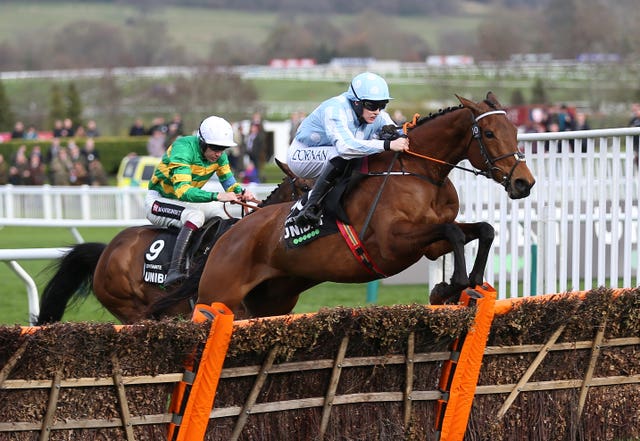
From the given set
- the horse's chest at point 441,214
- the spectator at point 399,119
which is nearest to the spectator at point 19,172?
the spectator at point 399,119

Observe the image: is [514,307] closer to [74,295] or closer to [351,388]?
[351,388]

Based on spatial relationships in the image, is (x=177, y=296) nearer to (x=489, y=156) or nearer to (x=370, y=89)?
(x=370, y=89)

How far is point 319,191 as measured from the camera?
20.7 feet

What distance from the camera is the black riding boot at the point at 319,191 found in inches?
247

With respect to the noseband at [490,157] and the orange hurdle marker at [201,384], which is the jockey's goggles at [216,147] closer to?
the noseband at [490,157]

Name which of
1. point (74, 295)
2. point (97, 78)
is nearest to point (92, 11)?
point (97, 78)

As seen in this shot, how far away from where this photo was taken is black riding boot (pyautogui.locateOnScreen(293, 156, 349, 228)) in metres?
6.27

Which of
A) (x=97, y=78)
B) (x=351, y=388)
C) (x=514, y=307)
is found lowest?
(x=351, y=388)

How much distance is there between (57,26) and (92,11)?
10.5m

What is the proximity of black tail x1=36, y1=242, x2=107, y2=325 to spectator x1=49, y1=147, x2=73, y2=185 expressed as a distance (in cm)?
1630

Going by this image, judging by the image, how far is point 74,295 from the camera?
8.00 m

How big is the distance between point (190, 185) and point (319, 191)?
4.22 ft

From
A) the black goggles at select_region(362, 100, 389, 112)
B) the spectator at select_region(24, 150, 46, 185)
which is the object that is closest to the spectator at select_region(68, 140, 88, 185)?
the spectator at select_region(24, 150, 46, 185)

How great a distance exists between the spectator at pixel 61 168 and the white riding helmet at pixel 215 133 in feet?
56.4
